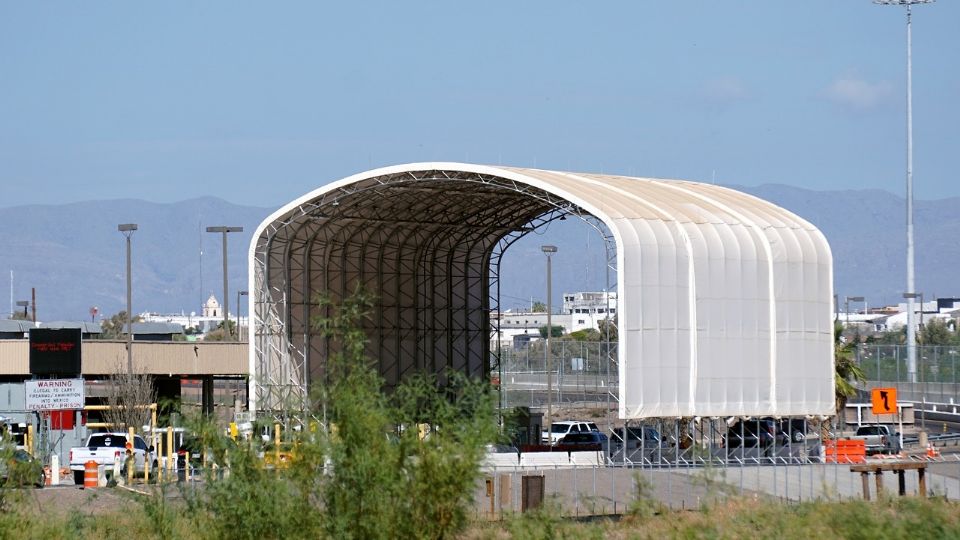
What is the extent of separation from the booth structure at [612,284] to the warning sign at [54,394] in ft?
16.4

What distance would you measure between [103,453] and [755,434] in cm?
2033

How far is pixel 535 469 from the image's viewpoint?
136 feet

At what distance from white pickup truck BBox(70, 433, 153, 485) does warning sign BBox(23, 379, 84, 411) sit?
2.14 meters

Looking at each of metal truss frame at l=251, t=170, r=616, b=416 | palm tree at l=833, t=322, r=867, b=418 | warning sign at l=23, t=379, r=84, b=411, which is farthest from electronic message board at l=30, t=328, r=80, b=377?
palm tree at l=833, t=322, r=867, b=418

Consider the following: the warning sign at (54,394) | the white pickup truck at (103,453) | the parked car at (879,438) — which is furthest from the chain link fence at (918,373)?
the warning sign at (54,394)

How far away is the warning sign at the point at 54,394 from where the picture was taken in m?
40.8

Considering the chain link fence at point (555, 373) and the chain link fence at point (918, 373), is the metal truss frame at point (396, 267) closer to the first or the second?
the chain link fence at point (555, 373)

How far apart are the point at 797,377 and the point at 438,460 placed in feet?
91.2

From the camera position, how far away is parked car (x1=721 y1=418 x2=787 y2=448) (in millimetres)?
45625

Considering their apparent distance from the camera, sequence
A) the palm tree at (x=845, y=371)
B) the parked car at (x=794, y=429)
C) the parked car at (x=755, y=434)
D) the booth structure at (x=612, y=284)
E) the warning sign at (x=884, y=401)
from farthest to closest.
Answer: the palm tree at (x=845, y=371) < the parked car at (x=794, y=429) < the parked car at (x=755, y=434) < the warning sign at (x=884, y=401) < the booth structure at (x=612, y=284)

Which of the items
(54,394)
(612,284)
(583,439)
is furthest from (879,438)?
(54,394)

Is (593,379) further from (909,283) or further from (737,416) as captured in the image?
(909,283)

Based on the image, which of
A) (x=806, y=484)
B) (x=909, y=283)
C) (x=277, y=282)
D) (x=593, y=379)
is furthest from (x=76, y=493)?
(x=909, y=283)

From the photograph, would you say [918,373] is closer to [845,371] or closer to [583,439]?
[845,371]
